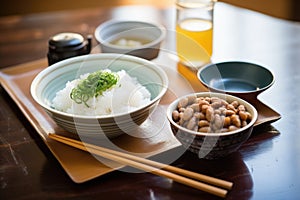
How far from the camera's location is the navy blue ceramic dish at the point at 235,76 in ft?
4.25

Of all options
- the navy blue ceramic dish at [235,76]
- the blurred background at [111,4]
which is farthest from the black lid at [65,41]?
the blurred background at [111,4]

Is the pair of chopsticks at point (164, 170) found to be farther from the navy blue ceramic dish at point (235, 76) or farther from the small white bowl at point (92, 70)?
the navy blue ceramic dish at point (235, 76)

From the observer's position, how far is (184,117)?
3.36 feet

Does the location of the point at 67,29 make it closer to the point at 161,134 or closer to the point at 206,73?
the point at 206,73

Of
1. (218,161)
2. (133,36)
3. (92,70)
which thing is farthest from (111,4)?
(218,161)

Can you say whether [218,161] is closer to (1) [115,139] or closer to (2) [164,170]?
(2) [164,170]

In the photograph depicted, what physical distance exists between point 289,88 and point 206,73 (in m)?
0.26

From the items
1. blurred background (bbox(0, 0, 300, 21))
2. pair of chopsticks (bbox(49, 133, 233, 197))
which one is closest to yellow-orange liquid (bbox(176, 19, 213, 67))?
pair of chopsticks (bbox(49, 133, 233, 197))

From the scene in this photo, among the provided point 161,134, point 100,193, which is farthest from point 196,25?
point 100,193

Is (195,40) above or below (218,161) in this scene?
above

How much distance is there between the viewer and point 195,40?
1.53 metres

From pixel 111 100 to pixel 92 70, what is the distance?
0.79 ft

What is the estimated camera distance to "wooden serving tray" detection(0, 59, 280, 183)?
1025 mm

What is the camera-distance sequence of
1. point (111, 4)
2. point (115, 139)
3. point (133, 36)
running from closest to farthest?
point (115, 139) → point (133, 36) → point (111, 4)
